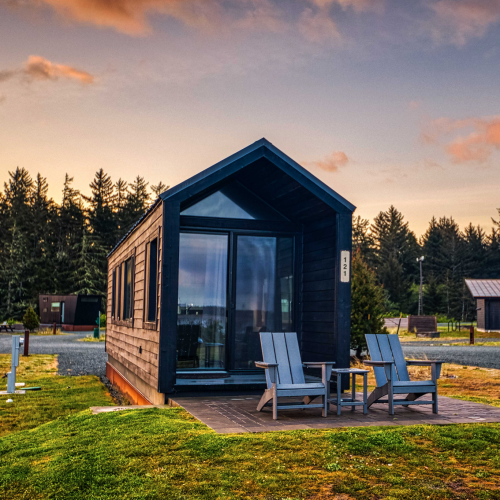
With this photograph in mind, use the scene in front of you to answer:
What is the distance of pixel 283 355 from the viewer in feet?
19.8

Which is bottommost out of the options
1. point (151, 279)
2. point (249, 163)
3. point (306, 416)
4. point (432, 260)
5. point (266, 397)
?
point (306, 416)

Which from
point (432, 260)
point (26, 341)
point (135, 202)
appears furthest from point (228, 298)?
point (432, 260)

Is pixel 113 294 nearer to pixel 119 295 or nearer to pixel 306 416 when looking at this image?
pixel 119 295

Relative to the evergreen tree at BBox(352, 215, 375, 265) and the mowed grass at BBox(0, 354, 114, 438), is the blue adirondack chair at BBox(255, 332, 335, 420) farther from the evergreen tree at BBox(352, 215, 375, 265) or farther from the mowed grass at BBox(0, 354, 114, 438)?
the evergreen tree at BBox(352, 215, 375, 265)

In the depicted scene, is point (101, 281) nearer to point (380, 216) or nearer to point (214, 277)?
point (380, 216)

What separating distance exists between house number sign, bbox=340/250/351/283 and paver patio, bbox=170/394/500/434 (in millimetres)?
1581

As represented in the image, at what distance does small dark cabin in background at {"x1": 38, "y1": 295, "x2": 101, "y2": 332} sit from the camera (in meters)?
32.3

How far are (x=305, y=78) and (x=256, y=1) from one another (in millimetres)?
2438

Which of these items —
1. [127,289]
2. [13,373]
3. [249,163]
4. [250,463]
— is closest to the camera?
[250,463]

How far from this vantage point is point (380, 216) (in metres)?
70.8

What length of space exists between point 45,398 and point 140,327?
7.60 ft

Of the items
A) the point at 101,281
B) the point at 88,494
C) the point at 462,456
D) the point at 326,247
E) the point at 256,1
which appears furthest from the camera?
the point at 101,281

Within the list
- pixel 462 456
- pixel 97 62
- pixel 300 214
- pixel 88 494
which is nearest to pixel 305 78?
pixel 97 62

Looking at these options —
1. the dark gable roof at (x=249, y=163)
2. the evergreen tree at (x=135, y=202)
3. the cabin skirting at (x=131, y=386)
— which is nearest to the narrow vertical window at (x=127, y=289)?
the cabin skirting at (x=131, y=386)
